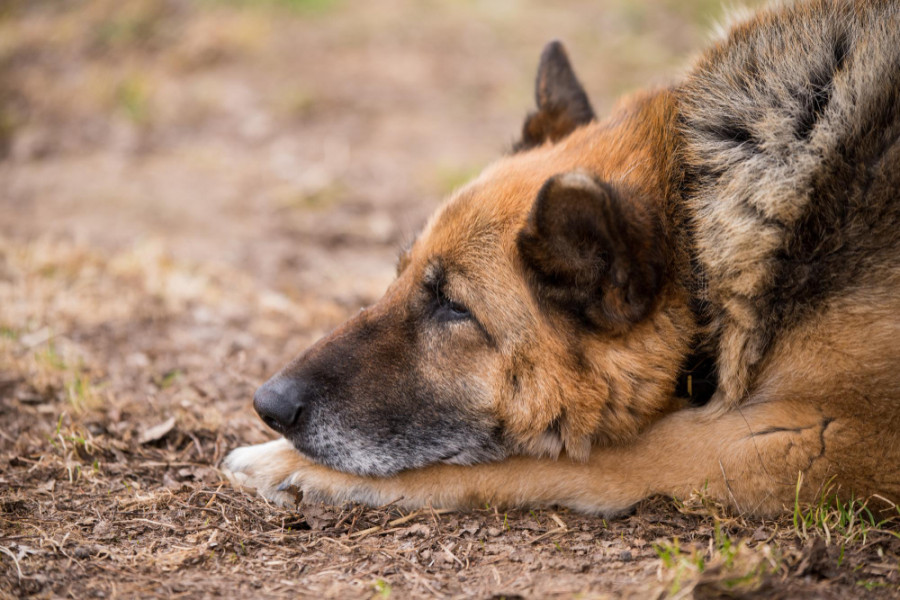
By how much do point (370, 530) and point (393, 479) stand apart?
0.31m

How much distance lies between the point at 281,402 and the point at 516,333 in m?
1.08

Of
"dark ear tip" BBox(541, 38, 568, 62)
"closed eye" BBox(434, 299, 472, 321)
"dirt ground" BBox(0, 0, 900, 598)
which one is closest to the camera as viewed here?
A: "dirt ground" BBox(0, 0, 900, 598)

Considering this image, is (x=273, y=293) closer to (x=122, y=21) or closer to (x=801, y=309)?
(x=801, y=309)

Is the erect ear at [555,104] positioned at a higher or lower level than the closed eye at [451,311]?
higher

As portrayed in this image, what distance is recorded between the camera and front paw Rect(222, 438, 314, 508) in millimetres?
3359

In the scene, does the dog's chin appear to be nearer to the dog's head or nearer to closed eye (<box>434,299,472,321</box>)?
the dog's head

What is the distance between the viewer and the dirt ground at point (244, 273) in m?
2.72

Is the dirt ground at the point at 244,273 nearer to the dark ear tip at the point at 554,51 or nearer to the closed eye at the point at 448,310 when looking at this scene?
the closed eye at the point at 448,310

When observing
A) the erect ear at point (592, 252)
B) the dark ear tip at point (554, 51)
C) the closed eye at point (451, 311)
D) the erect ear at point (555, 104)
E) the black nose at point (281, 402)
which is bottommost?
the black nose at point (281, 402)

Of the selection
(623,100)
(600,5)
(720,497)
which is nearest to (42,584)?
(720,497)

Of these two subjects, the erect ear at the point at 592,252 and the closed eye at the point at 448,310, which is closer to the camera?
the erect ear at the point at 592,252

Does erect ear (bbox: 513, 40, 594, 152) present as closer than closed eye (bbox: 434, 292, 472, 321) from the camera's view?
No

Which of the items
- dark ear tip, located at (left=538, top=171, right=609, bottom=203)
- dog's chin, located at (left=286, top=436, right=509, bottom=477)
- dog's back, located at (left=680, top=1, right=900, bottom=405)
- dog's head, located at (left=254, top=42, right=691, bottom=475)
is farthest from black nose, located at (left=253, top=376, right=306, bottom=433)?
dog's back, located at (left=680, top=1, right=900, bottom=405)

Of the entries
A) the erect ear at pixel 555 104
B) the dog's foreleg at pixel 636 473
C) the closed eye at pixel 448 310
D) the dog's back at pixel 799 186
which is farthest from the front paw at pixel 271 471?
the erect ear at pixel 555 104
